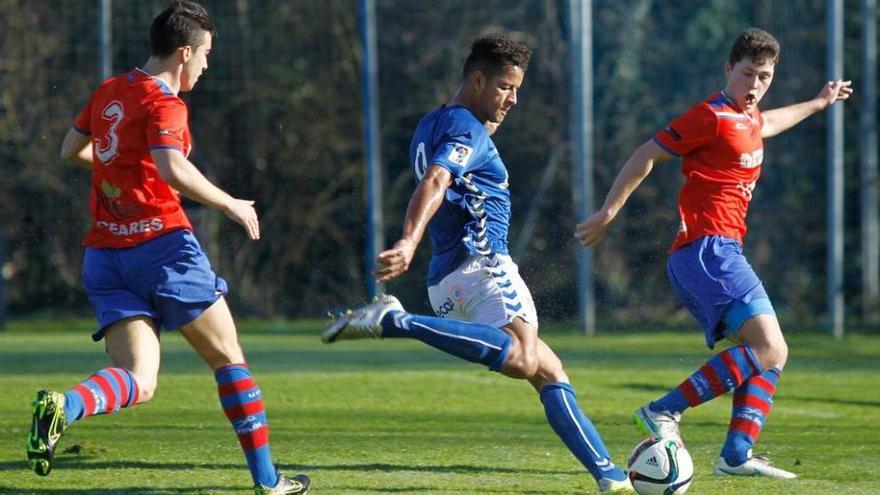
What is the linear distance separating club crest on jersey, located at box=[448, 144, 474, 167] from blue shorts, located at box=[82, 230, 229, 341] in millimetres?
997

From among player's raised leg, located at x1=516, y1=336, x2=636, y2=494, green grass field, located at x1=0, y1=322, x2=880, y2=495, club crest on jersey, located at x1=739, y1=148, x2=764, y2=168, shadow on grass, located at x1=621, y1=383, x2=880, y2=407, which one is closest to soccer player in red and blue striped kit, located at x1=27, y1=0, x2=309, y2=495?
green grass field, located at x1=0, y1=322, x2=880, y2=495

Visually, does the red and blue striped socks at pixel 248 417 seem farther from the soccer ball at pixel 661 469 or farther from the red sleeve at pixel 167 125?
the soccer ball at pixel 661 469

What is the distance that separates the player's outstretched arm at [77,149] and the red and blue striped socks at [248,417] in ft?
3.60

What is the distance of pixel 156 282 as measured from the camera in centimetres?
556

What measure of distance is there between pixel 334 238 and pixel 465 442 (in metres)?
11.4

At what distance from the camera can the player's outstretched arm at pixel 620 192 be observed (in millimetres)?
6316

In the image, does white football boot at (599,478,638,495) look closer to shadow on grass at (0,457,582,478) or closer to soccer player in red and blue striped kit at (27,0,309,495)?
shadow on grass at (0,457,582,478)

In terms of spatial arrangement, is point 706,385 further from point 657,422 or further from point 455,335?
point 455,335

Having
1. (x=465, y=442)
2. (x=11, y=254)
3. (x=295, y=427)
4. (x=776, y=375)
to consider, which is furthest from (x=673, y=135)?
(x=11, y=254)

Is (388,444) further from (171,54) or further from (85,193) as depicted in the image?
(85,193)

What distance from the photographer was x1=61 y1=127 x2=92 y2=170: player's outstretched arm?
19.8 ft

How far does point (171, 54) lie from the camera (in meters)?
5.68

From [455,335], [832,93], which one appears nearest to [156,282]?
[455,335]

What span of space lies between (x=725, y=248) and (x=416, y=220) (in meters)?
1.84
